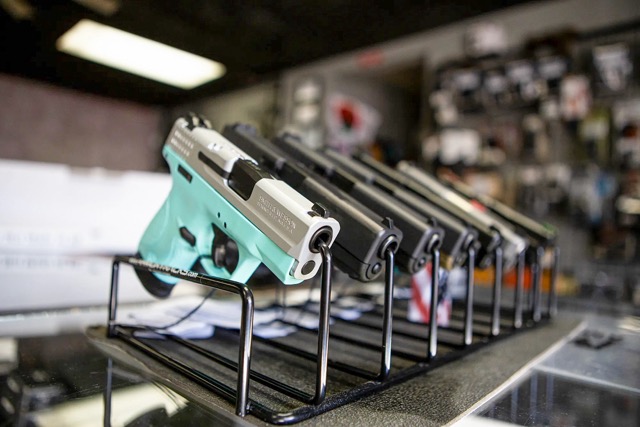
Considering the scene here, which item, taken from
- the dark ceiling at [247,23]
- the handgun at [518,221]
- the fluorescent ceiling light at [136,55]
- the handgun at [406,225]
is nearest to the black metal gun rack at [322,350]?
the handgun at [406,225]

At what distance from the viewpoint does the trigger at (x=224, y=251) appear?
0.58 m

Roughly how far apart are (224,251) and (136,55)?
122 inches

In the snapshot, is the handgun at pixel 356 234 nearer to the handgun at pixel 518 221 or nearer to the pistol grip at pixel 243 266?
the pistol grip at pixel 243 266

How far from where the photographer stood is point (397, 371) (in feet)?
1.90

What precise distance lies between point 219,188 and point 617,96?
247 centimetres

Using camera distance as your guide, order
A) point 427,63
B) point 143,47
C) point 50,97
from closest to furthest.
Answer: point 143,47 < point 427,63 < point 50,97

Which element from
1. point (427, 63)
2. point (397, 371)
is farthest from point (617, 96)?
point (397, 371)

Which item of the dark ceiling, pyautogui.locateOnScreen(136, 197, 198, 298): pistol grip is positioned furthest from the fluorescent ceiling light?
pyautogui.locateOnScreen(136, 197, 198, 298): pistol grip

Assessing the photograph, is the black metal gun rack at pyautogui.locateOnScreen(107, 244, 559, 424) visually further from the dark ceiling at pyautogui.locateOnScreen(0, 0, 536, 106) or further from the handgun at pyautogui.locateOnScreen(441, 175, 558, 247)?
the dark ceiling at pyautogui.locateOnScreen(0, 0, 536, 106)

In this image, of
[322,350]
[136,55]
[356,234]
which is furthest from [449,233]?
[136,55]

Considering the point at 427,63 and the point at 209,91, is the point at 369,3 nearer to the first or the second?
the point at 427,63

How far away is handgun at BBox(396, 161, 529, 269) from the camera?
76 cm

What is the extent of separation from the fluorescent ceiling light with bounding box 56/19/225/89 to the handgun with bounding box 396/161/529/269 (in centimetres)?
211

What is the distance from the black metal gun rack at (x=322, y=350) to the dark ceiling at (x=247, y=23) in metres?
1.41
